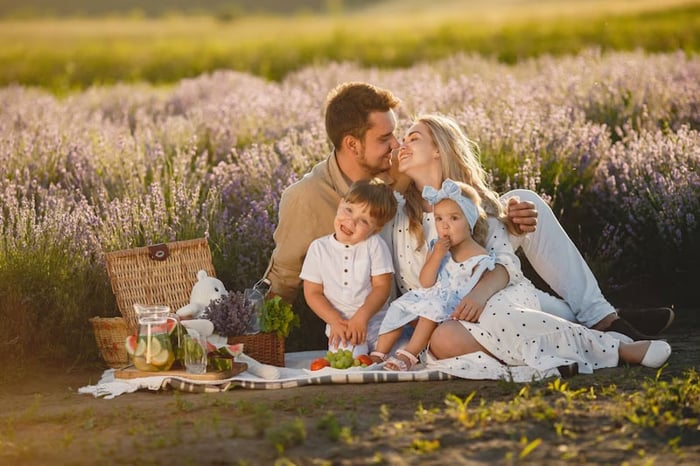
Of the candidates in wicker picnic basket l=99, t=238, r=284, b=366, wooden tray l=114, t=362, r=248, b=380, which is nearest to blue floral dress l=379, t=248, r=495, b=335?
wicker picnic basket l=99, t=238, r=284, b=366

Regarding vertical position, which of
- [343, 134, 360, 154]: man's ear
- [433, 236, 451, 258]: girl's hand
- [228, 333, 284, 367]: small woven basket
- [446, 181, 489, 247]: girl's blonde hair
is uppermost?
[343, 134, 360, 154]: man's ear

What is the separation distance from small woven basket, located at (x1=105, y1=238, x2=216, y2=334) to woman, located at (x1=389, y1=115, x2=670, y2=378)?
1007 millimetres

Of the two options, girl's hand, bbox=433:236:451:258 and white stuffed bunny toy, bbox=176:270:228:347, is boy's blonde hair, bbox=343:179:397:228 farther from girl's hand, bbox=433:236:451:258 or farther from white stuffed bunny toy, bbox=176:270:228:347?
white stuffed bunny toy, bbox=176:270:228:347

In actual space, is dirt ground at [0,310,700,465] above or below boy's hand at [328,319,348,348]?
below

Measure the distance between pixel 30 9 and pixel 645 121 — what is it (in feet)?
114

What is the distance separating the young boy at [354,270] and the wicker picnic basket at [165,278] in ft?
1.04

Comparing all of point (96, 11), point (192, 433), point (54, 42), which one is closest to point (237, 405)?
point (192, 433)

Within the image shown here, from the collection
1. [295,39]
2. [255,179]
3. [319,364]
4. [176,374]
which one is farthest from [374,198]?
[295,39]

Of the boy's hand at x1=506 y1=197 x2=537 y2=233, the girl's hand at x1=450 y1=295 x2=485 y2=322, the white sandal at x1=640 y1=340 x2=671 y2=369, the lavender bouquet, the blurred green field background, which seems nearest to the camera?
the white sandal at x1=640 y1=340 x2=671 y2=369

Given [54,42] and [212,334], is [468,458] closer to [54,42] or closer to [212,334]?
[212,334]

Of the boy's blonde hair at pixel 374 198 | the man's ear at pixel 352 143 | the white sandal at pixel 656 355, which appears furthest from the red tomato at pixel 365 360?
the white sandal at pixel 656 355

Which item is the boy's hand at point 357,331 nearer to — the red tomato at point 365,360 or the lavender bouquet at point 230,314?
the red tomato at point 365,360

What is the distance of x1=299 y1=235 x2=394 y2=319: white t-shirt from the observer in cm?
566

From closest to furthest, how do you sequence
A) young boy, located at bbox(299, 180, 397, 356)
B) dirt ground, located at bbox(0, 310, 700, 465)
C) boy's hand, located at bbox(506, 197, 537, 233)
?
dirt ground, located at bbox(0, 310, 700, 465), young boy, located at bbox(299, 180, 397, 356), boy's hand, located at bbox(506, 197, 537, 233)
